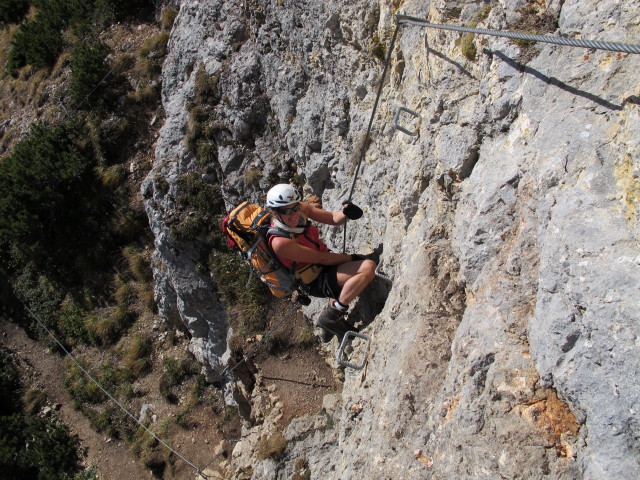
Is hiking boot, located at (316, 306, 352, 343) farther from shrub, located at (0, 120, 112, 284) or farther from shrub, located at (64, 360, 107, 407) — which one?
shrub, located at (0, 120, 112, 284)

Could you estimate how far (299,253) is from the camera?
6.65 metres

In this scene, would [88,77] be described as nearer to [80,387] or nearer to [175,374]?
[80,387]

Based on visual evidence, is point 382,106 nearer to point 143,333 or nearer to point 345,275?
point 345,275

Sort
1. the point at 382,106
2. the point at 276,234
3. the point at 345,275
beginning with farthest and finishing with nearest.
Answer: the point at 382,106, the point at 345,275, the point at 276,234

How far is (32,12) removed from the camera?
875 inches

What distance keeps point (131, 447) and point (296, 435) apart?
7211mm

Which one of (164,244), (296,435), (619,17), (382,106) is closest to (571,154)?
(619,17)

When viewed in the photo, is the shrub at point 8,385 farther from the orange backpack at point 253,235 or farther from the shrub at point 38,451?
the orange backpack at point 253,235

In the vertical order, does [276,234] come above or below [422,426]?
above

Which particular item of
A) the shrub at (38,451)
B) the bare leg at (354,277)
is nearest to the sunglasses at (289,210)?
the bare leg at (354,277)

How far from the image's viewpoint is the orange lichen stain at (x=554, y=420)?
3.41 metres

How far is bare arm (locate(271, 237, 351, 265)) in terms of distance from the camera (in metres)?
6.49

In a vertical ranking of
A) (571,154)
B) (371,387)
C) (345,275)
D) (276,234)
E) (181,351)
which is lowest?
(181,351)

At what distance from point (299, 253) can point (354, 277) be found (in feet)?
3.13
